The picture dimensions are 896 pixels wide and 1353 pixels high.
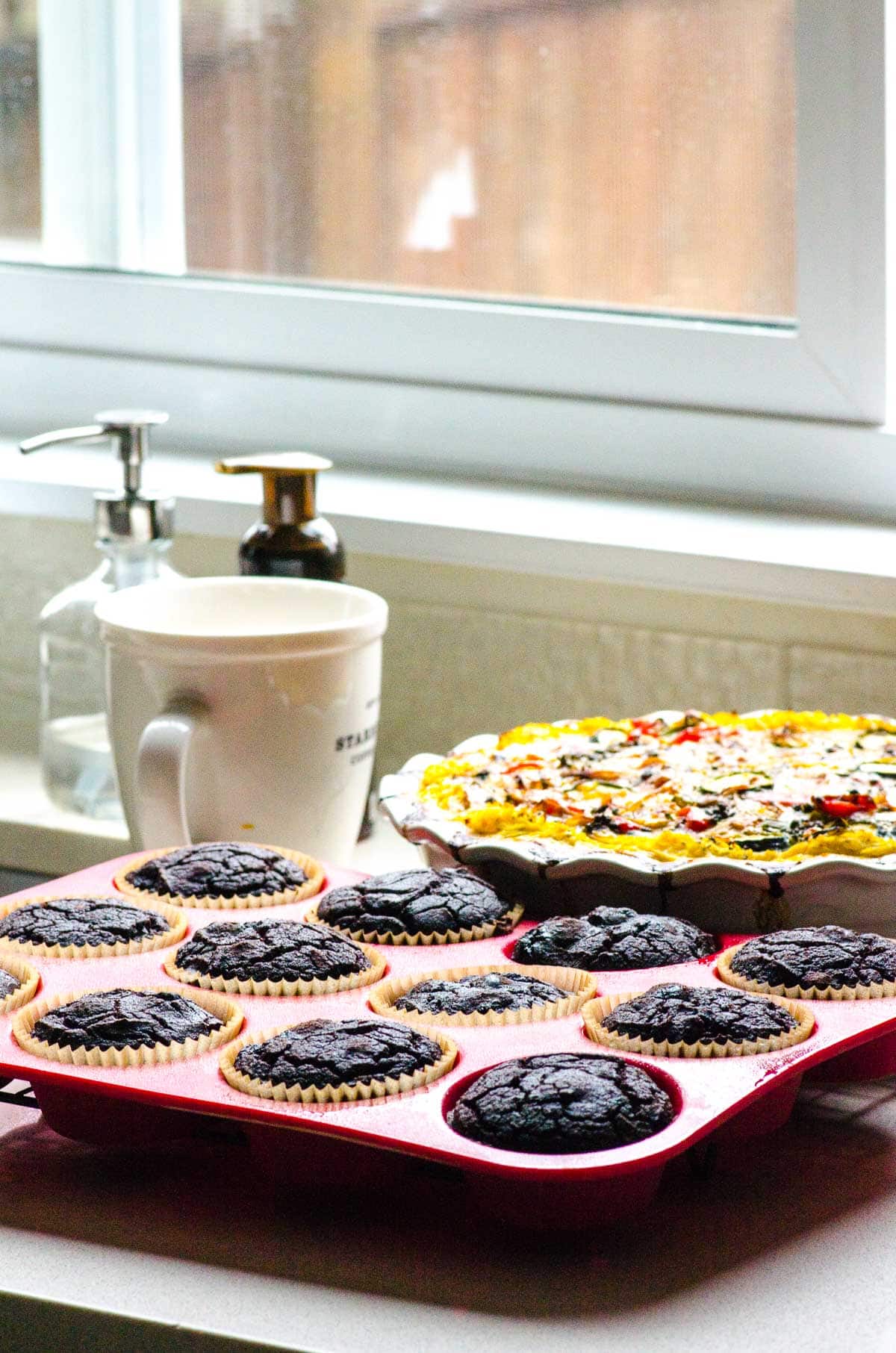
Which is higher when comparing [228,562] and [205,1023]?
[228,562]

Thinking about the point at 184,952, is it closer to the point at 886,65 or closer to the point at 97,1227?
the point at 97,1227

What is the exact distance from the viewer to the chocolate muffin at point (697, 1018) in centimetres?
68

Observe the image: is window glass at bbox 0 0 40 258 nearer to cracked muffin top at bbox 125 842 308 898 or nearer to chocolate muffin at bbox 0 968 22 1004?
cracked muffin top at bbox 125 842 308 898

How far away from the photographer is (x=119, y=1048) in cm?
67

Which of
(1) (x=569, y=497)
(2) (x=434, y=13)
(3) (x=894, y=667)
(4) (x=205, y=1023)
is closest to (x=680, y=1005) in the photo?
(4) (x=205, y=1023)

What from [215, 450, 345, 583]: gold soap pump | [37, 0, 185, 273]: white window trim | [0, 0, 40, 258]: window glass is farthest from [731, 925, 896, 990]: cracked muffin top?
[0, 0, 40, 258]: window glass

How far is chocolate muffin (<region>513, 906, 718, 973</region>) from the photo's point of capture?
0.77 meters

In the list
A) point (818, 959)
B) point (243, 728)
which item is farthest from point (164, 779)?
point (818, 959)

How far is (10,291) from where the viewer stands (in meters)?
1.55

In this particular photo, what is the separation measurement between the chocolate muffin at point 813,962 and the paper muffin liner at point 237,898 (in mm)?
214

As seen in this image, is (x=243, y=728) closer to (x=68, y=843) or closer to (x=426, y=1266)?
(x=68, y=843)

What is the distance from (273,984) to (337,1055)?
10cm

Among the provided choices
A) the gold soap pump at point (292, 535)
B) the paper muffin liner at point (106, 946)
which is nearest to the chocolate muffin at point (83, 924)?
the paper muffin liner at point (106, 946)

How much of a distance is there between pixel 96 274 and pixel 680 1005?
1027 millimetres
